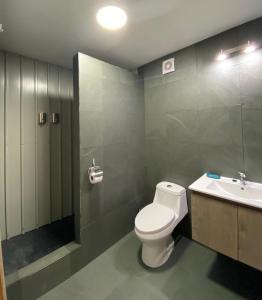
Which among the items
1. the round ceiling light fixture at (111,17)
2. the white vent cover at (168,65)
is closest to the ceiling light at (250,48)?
the white vent cover at (168,65)

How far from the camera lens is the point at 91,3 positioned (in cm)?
130

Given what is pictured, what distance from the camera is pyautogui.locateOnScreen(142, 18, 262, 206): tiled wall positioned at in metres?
1.65

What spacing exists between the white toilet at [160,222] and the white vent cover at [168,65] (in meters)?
1.42

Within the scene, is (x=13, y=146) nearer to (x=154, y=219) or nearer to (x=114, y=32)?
(x=114, y=32)

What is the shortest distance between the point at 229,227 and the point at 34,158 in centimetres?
218

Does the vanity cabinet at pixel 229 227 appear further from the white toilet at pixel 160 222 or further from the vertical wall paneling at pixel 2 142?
the vertical wall paneling at pixel 2 142

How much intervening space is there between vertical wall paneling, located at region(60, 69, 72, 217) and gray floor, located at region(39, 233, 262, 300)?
976 mm

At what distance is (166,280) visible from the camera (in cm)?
165

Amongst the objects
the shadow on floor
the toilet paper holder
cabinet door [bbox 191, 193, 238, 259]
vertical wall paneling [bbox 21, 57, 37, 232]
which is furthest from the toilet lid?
vertical wall paneling [bbox 21, 57, 37, 232]

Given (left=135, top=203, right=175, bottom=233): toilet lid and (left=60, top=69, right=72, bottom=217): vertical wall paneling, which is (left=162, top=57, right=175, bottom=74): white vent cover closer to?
(left=60, top=69, right=72, bottom=217): vertical wall paneling

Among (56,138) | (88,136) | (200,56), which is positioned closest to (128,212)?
(88,136)

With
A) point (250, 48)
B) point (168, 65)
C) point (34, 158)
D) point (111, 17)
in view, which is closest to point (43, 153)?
point (34, 158)

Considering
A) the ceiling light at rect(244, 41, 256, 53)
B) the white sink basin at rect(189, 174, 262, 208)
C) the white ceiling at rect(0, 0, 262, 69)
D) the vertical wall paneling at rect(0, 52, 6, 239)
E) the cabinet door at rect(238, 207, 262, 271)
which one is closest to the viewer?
the cabinet door at rect(238, 207, 262, 271)

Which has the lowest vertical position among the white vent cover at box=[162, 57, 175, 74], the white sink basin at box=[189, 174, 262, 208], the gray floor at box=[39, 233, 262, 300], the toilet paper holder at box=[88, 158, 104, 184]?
the gray floor at box=[39, 233, 262, 300]
